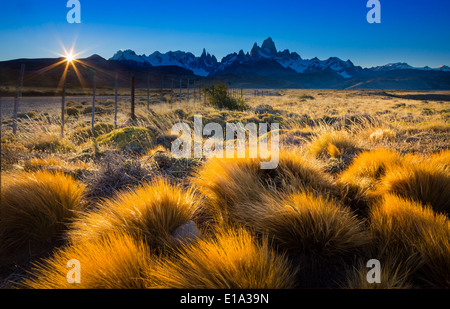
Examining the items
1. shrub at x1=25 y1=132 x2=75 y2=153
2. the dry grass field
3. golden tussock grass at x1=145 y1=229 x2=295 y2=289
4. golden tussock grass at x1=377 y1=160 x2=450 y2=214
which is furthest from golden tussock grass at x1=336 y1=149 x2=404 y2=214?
shrub at x1=25 y1=132 x2=75 y2=153

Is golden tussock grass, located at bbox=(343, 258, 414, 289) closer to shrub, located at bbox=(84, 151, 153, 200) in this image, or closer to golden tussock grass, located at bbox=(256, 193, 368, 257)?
golden tussock grass, located at bbox=(256, 193, 368, 257)

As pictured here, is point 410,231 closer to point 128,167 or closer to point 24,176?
point 128,167

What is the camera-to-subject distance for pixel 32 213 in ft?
7.00

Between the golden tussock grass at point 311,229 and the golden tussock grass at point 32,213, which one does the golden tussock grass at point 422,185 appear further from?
the golden tussock grass at point 32,213

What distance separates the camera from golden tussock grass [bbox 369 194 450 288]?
4.43ft

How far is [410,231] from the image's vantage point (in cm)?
162

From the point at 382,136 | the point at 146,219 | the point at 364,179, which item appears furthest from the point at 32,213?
the point at 382,136

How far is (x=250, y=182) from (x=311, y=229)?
0.89 m

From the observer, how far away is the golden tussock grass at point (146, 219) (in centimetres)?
173

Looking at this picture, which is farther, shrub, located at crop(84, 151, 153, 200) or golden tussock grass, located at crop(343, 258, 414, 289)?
shrub, located at crop(84, 151, 153, 200)

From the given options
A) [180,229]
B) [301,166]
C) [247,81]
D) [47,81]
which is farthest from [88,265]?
[247,81]

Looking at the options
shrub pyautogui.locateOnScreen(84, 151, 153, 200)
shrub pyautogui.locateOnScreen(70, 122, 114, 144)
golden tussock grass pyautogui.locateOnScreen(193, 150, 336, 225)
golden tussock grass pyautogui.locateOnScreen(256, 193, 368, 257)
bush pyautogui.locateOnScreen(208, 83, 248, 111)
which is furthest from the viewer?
bush pyautogui.locateOnScreen(208, 83, 248, 111)

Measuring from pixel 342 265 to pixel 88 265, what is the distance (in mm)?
1529

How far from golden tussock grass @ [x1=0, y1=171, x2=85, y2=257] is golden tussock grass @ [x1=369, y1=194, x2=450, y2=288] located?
2.41m
